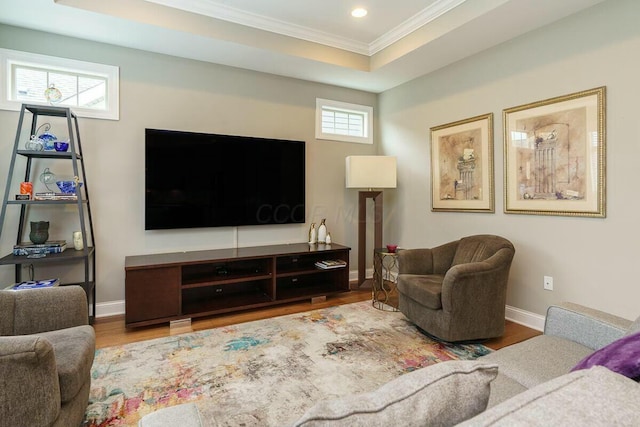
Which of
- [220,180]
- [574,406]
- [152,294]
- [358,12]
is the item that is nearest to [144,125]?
[220,180]

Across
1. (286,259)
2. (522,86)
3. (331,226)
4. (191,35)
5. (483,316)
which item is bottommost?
(483,316)

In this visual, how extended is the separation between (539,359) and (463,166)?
8.36 ft

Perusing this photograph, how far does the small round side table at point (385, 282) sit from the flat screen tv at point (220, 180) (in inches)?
43.0

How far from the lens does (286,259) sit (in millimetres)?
3990

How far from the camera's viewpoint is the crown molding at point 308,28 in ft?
9.82

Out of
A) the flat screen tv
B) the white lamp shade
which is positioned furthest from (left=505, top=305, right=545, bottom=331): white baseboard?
the flat screen tv

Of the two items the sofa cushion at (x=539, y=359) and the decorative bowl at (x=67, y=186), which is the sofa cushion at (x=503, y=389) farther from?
the decorative bowl at (x=67, y=186)

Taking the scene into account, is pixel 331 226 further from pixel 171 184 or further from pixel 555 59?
pixel 555 59

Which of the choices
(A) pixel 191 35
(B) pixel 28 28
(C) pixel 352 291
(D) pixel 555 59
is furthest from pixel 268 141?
(D) pixel 555 59

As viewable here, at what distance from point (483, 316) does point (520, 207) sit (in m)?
1.15

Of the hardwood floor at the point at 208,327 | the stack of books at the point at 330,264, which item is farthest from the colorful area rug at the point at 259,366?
the stack of books at the point at 330,264

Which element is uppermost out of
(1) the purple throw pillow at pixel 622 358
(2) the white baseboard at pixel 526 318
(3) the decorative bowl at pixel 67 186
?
(3) the decorative bowl at pixel 67 186

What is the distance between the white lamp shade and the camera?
3967 mm

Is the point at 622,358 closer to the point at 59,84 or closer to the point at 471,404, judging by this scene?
the point at 471,404
